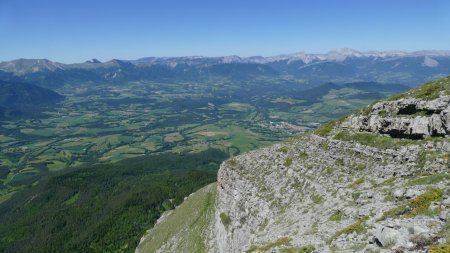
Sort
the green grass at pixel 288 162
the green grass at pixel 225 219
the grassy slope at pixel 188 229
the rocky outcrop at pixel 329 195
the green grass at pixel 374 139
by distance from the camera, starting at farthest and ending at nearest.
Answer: the grassy slope at pixel 188 229, the green grass at pixel 225 219, the green grass at pixel 288 162, the green grass at pixel 374 139, the rocky outcrop at pixel 329 195

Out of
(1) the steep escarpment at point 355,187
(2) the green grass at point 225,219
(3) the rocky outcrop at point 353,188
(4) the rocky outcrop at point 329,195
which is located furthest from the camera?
(2) the green grass at point 225,219

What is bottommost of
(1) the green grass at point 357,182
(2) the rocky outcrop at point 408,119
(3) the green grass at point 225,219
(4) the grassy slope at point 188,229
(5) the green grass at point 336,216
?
(4) the grassy slope at point 188,229

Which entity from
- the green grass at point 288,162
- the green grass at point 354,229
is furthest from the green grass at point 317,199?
the green grass at point 288,162

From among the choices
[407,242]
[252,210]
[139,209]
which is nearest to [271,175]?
[252,210]

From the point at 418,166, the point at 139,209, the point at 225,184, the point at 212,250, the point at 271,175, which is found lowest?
the point at 139,209

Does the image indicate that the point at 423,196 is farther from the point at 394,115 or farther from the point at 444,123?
the point at 394,115

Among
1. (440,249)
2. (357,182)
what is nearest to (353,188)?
(357,182)

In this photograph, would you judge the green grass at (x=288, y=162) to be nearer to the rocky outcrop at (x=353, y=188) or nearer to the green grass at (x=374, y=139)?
the rocky outcrop at (x=353, y=188)

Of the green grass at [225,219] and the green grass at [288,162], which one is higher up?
the green grass at [288,162]
